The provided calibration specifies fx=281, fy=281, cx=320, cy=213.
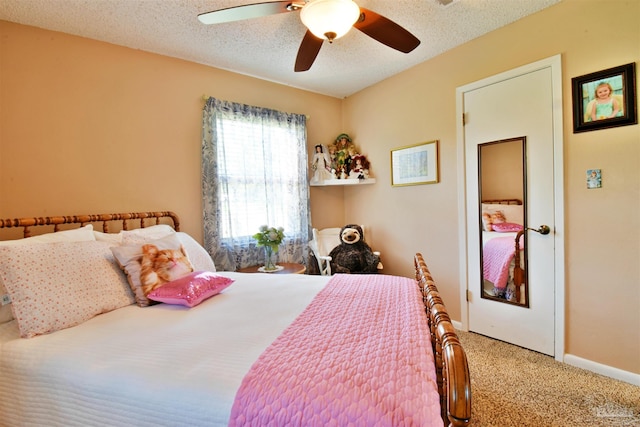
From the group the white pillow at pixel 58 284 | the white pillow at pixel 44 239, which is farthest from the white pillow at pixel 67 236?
the white pillow at pixel 58 284

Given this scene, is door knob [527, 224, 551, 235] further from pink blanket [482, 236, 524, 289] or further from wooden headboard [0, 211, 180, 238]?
wooden headboard [0, 211, 180, 238]

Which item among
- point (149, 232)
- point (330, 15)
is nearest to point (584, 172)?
point (330, 15)

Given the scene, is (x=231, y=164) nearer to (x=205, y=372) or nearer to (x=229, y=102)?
(x=229, y=102)

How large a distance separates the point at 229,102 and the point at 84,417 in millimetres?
2567

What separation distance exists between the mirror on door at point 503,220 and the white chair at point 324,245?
3.46 ft

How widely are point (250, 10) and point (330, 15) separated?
45 centimetres

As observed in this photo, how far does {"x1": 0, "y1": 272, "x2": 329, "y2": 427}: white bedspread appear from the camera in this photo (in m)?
0.82

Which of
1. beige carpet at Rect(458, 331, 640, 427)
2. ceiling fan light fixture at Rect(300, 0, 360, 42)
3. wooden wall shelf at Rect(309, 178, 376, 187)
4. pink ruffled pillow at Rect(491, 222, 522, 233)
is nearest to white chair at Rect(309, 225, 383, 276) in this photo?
wooden wall shelf at Rect(309, 178, 376, 187)

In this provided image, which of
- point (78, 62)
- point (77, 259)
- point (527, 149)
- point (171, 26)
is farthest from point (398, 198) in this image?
point (78, 62)

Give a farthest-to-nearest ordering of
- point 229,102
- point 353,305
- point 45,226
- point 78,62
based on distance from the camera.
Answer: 1. point 229,102
2. point 78,62
3. point 45,226
4. point 353,305

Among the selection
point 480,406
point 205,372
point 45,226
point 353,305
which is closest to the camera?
point 205,372

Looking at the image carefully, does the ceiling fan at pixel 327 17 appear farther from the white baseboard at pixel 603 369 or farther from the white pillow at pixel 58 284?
the white baseboard at pixel 603 369

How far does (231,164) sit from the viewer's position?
2793 mm

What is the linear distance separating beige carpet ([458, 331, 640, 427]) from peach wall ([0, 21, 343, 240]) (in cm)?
256
